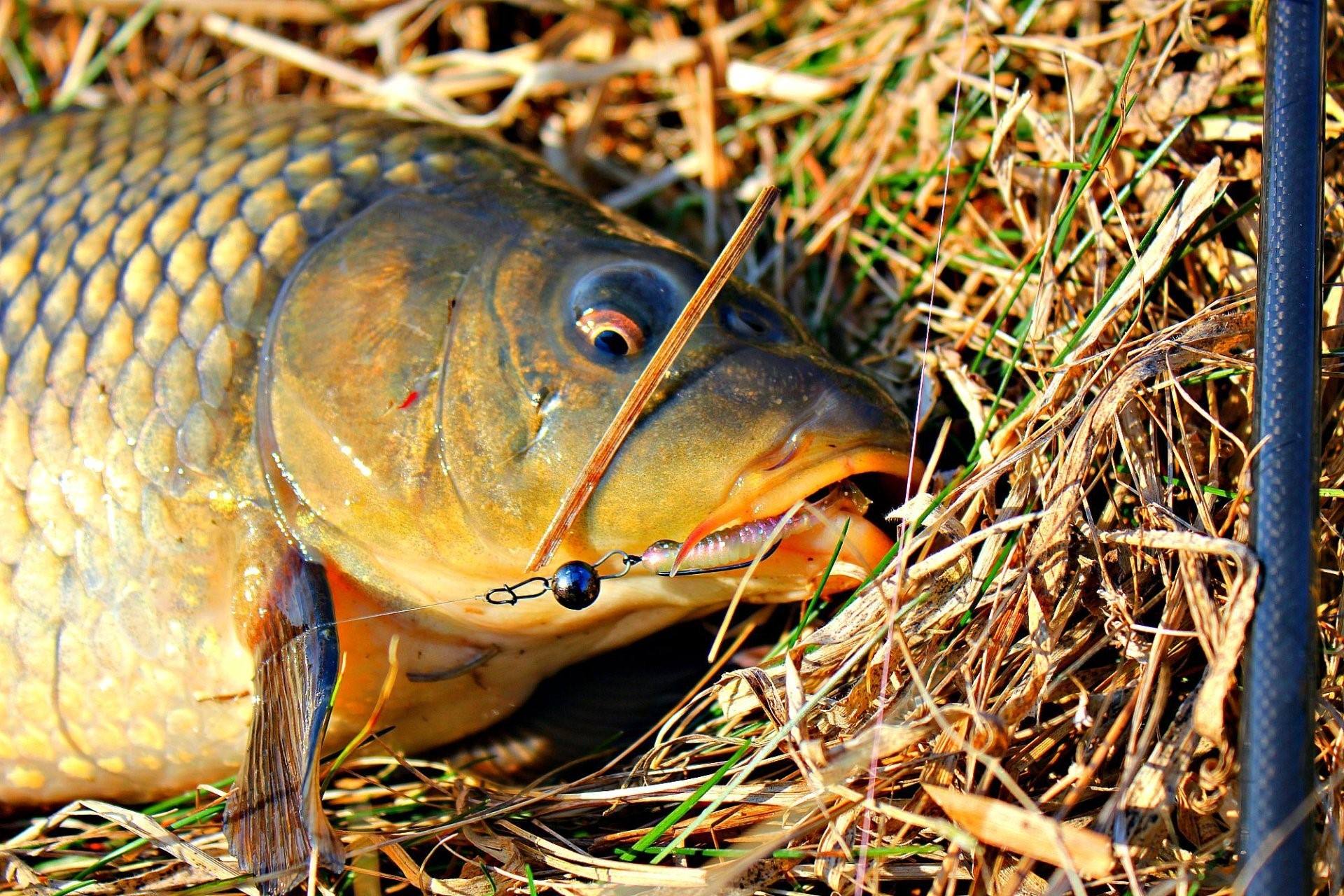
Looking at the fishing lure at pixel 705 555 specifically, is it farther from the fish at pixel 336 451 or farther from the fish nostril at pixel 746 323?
the fish nostril at pixel 746 323

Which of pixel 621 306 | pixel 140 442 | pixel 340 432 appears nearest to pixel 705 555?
Answer: pixel 621 306

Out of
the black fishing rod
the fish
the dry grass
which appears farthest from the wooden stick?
the black fishing rod

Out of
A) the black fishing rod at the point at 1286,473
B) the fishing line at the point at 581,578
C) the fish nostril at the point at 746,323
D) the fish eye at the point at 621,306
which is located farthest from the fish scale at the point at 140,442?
the black fishing rod at the point at 1286,473

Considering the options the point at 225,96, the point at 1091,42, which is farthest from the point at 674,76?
the point at 225,96

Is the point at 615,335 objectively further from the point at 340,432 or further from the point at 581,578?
the point at 340,432

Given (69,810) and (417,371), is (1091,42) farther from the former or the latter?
(69,810)

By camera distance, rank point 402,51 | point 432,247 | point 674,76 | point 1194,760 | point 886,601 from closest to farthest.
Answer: point 1194,760 < point 886,601 < point 432,247 < point 674,76 < point 402,51
